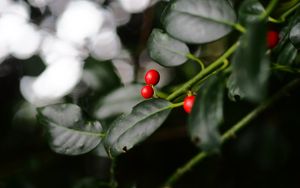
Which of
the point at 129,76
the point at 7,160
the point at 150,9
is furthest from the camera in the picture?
the point at 7,160

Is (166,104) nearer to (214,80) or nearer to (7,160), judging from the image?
(214,80)

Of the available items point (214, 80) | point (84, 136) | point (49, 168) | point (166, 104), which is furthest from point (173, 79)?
point (214, 80)

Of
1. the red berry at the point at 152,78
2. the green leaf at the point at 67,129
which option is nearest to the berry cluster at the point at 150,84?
the red berry at the point at 152,78

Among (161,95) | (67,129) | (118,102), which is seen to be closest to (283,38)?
(161,95)

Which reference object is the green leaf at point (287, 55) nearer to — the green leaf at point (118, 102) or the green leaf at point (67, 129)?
the green leaf at point (67, 129)

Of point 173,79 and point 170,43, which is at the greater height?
Result: point 170,43

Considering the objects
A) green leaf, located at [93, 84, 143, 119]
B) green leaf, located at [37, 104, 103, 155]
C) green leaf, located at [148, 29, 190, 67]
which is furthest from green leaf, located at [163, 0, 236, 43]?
green leaf, located at [93, 84, 143, 119]
